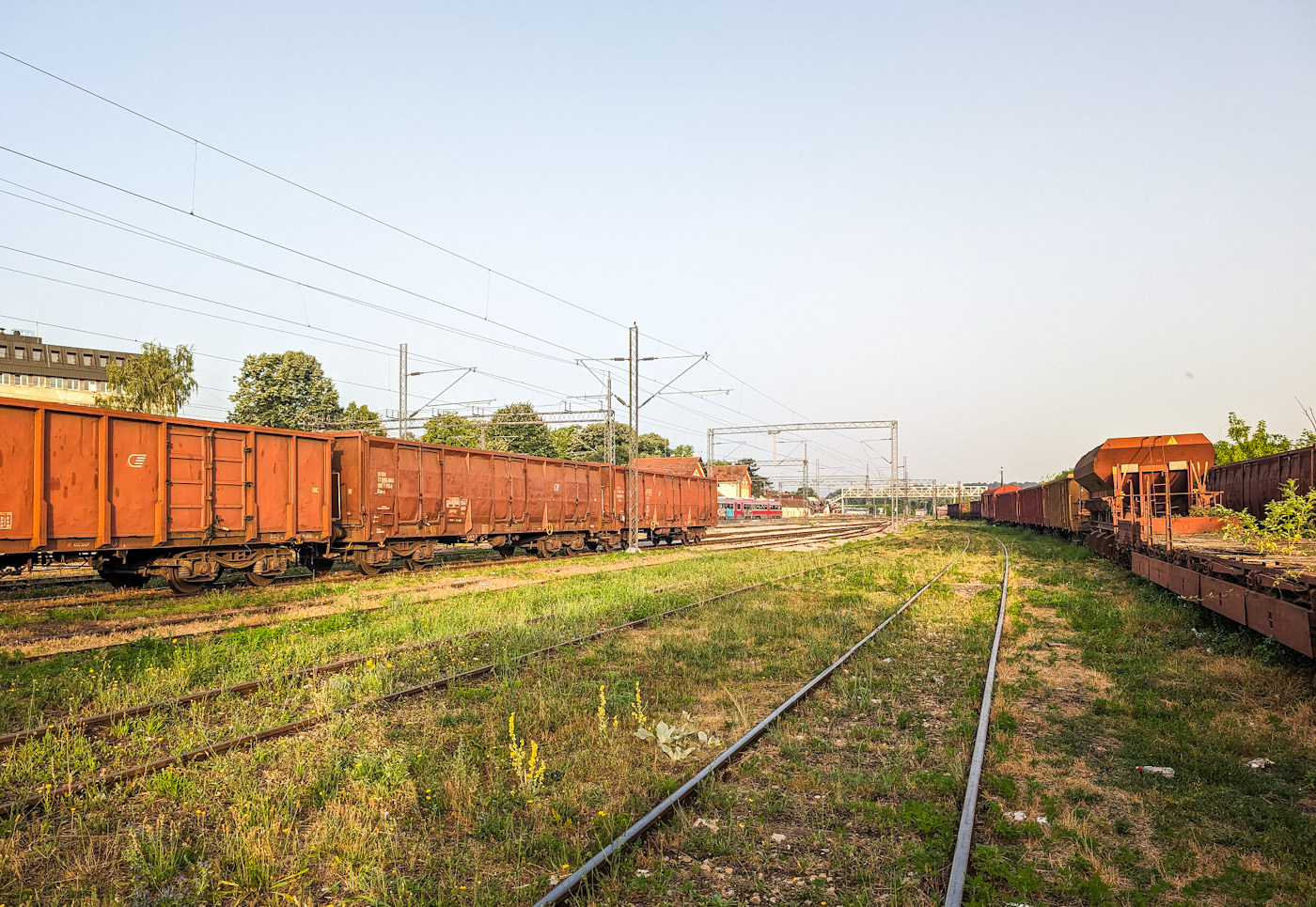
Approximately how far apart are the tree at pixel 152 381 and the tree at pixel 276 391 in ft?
23.8

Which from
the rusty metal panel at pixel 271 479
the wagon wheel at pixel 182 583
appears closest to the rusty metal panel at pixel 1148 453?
the rusty metal panel at pixel 271 479

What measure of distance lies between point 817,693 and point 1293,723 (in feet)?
14.4

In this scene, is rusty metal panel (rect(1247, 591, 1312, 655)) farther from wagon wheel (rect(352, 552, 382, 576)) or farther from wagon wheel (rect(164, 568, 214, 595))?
wagon wheel (rect(352, 552, 382, 576))

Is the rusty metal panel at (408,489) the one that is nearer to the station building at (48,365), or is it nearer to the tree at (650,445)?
the station building at (48,365)

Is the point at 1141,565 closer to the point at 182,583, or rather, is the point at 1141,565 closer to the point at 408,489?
the point at 408,489

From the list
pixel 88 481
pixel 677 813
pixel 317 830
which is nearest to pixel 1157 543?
pixel 677 813

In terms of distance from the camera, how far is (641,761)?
6.15m

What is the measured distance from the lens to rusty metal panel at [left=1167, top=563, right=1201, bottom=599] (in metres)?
10.7

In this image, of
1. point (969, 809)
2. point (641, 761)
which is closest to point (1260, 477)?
point (969, 809)

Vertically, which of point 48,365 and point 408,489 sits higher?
point 48,365

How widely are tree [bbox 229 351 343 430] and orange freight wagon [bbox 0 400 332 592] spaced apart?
52.1 m

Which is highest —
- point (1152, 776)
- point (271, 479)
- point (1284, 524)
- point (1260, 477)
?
point (271, 479)

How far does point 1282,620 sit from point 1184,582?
13.8ft

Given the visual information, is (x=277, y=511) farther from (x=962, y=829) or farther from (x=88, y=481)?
(x=962, y=829)
